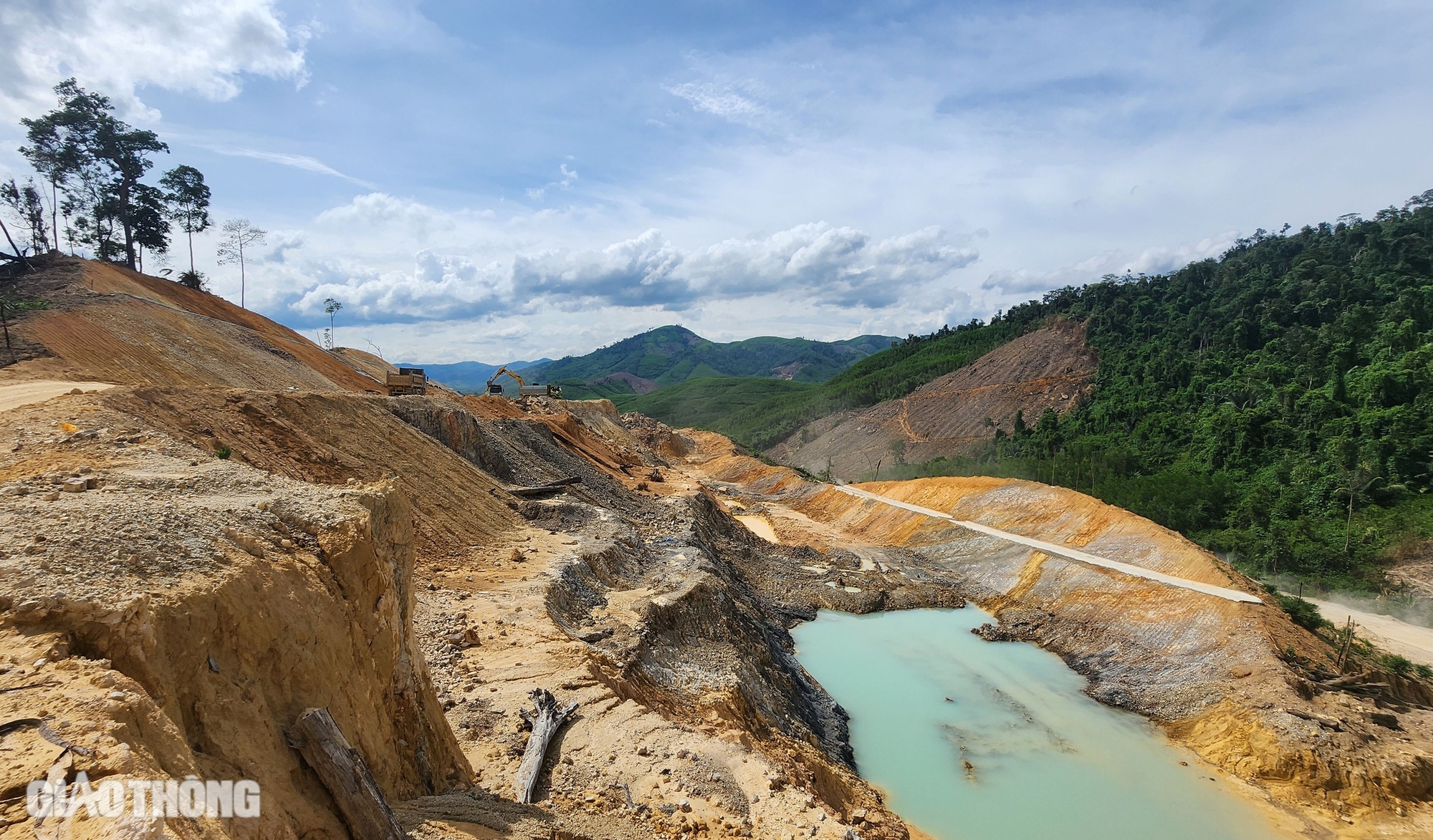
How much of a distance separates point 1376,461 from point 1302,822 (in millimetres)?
32605

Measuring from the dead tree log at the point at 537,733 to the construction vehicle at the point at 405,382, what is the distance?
2476cm

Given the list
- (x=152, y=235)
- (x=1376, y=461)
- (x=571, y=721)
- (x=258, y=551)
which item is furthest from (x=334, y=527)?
(x=152, y=235)

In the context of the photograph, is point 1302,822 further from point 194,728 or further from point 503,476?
point 503,476

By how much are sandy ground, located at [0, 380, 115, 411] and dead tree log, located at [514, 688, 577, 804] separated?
577 inches

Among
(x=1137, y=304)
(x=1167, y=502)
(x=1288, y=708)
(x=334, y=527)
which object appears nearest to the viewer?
(x=334, y=527)

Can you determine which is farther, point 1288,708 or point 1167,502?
point 1167,502

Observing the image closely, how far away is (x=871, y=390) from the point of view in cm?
9462

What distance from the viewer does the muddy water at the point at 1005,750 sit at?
14898mm

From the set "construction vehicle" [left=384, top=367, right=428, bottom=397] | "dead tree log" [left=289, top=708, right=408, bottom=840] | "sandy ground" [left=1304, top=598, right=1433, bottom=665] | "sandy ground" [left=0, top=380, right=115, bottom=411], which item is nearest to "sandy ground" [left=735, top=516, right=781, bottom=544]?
"construction vehicle" [left=384, top=367, right=428, bottom=397]

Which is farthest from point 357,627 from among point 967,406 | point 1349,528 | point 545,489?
point 967,406

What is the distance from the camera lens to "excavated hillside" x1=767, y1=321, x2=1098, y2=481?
68.9m

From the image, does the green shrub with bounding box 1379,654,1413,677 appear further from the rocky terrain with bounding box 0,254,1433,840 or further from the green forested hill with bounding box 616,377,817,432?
the green forested hill with bounding box 616,377,817,432

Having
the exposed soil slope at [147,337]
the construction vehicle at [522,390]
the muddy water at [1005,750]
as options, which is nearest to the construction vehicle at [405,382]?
the exposed soil slope at [147,337]

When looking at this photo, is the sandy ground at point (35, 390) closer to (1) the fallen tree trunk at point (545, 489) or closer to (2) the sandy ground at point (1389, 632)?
(1) the fallen tree trunk at point (545, 489)
